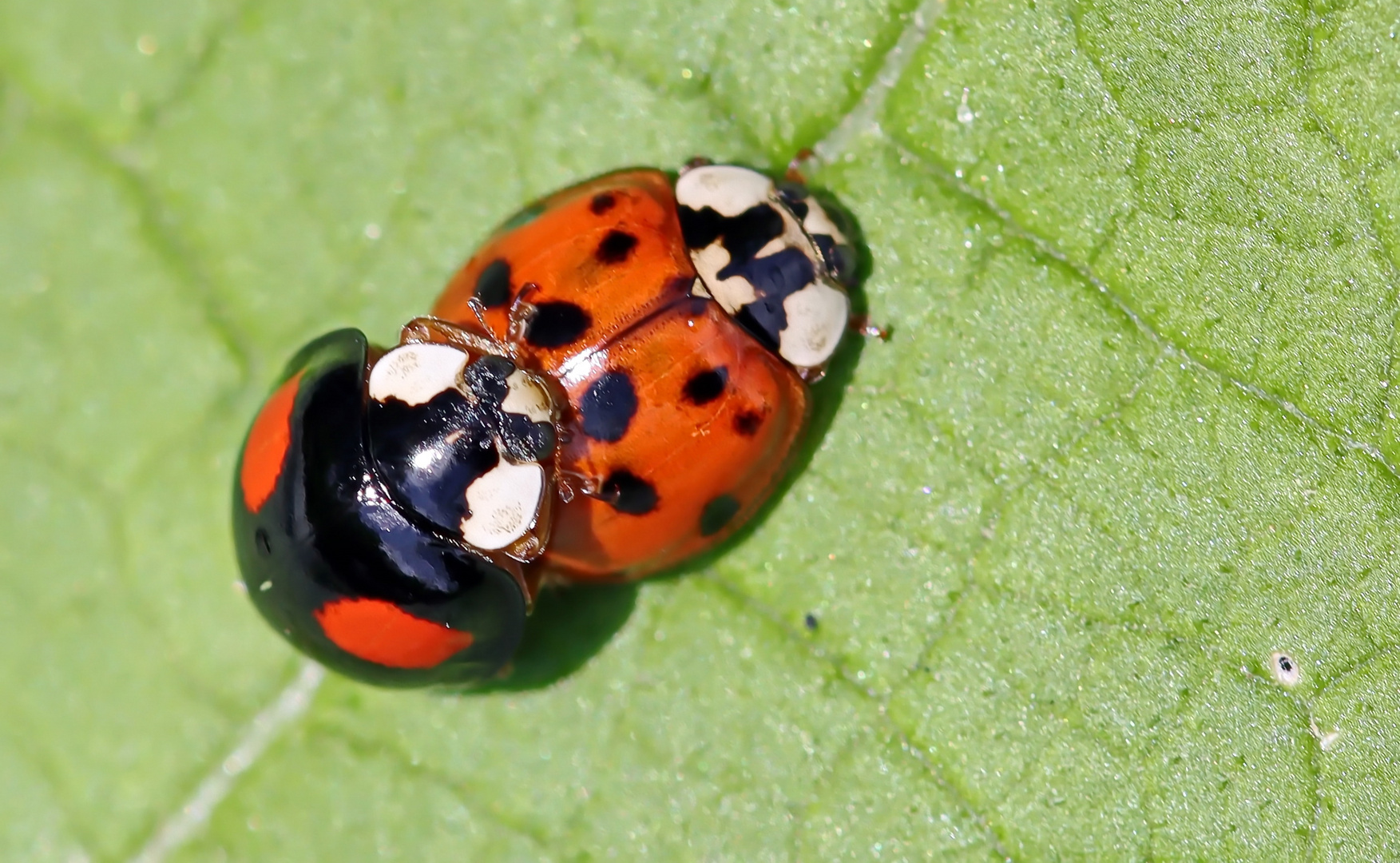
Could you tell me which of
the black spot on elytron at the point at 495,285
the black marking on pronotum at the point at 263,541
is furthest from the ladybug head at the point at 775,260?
the black marking on pronotum at the point at 263,541

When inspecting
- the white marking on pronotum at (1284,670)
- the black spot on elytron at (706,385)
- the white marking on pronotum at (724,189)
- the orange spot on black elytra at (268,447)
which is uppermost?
the white marking on pronotum at (724,189)

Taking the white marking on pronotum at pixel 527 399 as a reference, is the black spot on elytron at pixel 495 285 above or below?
above

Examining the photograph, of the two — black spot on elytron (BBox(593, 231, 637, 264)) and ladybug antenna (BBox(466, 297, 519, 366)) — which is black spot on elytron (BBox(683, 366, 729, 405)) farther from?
ladybug antenna (BBox(466, 297, 519, 366))

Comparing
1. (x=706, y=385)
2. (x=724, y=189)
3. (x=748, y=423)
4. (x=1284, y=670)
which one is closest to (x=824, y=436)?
(x=748, y=423)

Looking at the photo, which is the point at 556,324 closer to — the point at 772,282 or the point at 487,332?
the point at 487,332

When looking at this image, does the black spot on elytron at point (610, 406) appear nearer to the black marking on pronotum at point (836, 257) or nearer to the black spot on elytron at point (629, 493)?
the black spot on elytron at point (629, 493)

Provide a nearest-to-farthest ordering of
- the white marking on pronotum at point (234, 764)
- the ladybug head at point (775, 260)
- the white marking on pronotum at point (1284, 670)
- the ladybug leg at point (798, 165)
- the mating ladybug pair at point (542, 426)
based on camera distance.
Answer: the white marking on pronotum at point (1284, 670)
the mating ladybug pair at point (542, 426)
the ladybug head at point (775, 260)
the ladybug leg at point (798, 165)
the white marking on pronotum at point (234, 764)

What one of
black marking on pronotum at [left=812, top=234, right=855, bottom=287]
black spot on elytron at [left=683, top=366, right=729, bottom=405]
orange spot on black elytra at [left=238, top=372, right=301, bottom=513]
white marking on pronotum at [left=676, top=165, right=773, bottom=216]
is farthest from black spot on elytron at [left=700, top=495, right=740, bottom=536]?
orange spot on black elytra at [left=238, top=372, right=301, bottom=513]
